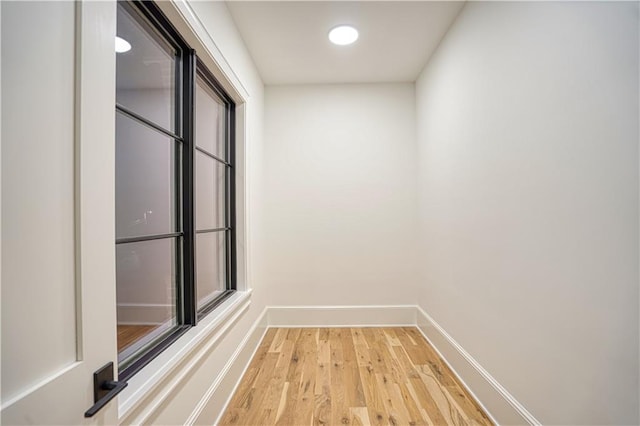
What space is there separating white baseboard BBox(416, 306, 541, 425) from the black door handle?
1.68 metres

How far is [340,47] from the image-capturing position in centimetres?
230

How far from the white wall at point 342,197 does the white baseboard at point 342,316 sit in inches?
3.2

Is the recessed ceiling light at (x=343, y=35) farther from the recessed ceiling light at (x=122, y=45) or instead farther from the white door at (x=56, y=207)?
the white door at (x=56, y=207)

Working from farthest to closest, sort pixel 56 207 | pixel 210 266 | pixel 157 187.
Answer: pixel 210 266, pixel 157 187, pixel 56 207

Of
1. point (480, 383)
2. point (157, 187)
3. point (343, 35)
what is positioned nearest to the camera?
point (157, 187)

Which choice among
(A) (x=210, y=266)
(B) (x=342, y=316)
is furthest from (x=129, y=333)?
(B) (x=342, y=316)

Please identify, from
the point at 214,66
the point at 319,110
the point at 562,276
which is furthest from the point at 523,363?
the point at 319,110

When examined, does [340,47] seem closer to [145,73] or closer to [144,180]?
[145,73]

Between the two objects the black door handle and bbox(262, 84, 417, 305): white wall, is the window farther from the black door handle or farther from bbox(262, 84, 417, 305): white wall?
bbox(262, 84, 417, 305): white wall

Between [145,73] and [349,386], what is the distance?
212 centimetres

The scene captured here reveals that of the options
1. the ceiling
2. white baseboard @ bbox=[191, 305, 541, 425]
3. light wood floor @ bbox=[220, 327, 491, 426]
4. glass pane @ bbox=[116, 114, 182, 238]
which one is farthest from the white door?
the ceiling

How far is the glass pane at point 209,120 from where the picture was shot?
1.71m

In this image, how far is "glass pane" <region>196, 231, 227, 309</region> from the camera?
1688mm

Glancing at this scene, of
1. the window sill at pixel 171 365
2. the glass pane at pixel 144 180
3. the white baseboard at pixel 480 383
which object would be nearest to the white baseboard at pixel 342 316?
the white baseboard at pixel 480 383
